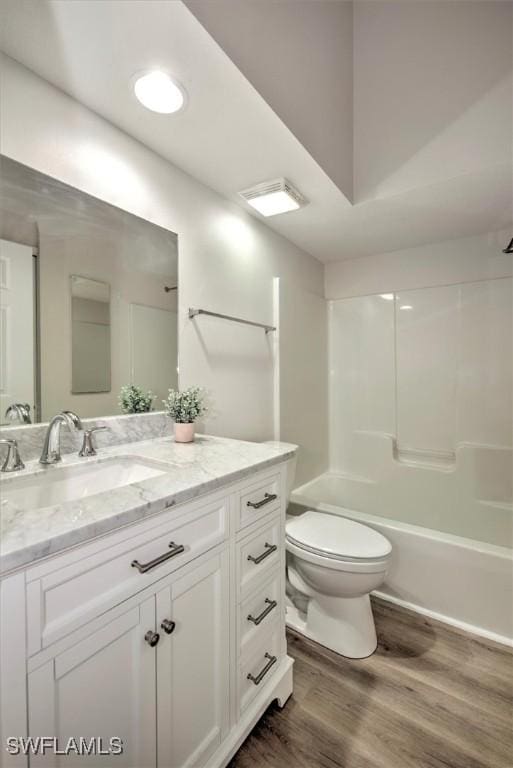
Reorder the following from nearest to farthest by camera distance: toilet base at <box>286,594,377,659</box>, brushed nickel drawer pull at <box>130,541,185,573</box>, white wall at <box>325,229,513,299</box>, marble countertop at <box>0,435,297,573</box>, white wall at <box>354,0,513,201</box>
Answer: marble countertop at <box>0,435,297,573</box> → brushed nickel drawer pull at <box>130,541,185,573</box> → white wall at <box>354,0,513,201</box> → toilet base at <box>286,594,377,659</box> → white wall at <box>325,229,513,299</box>

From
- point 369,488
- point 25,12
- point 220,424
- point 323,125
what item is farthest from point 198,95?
point 369,488

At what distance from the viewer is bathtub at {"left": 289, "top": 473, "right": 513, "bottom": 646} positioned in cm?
168

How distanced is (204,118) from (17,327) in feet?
3.22

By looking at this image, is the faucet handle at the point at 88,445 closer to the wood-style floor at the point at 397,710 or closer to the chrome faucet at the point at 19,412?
the chrome faucet at the point at 19,412

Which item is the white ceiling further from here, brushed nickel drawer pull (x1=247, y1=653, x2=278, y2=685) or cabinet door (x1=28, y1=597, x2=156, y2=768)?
brushed nickel drawer pull (x1=247, y1=653, x2=278, y2=685)

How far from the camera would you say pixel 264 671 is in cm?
120

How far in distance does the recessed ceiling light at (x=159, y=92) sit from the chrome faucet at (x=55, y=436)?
1.08 meters

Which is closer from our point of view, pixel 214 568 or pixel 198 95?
pixel 214 568

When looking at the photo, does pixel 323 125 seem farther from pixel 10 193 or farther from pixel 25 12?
pixel 10 193

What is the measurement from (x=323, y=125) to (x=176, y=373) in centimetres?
128

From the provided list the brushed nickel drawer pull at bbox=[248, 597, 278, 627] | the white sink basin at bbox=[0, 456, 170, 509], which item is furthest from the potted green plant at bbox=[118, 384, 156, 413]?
the brushed nickel drawer pull at bbox=[248, 597, 278, 627]

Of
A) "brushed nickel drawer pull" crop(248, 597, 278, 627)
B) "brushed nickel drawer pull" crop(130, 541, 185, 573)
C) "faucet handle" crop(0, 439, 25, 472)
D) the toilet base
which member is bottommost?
the toilet base

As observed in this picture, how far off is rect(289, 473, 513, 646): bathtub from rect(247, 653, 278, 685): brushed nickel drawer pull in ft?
2.93

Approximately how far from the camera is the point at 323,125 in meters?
1.55
